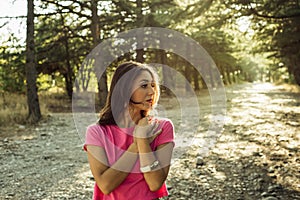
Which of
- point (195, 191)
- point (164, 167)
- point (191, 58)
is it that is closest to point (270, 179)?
point (195, 191)

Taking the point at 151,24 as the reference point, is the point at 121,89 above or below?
below

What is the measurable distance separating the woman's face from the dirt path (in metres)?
3.40

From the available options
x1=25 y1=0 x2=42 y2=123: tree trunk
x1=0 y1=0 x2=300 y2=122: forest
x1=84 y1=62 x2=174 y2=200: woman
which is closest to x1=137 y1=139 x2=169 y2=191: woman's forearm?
x1=84 y1=62 x2=174 y2=200: woman

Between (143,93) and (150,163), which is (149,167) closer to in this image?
(150,163)

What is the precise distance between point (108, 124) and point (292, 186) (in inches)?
157

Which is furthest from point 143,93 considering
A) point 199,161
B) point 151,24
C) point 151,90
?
point 151,24

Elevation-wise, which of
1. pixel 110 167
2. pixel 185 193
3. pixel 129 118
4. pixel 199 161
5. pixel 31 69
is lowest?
pixel 185 193

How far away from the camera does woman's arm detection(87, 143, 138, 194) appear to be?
5.06ft

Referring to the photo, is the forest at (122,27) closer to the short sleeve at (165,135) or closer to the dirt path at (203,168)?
the dirt path at (203,168)

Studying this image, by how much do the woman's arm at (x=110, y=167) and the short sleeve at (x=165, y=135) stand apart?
13 centimetres

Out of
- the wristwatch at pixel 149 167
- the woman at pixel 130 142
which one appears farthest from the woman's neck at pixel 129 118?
the wristwatch at pixel 149 167

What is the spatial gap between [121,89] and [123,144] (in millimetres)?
268

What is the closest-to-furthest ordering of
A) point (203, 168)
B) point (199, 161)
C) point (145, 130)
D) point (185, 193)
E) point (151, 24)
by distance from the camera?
point (145, 130) → point (185, 193) → point (203, 168) → point (199, 161) → point (151, 24)

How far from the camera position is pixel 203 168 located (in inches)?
236
